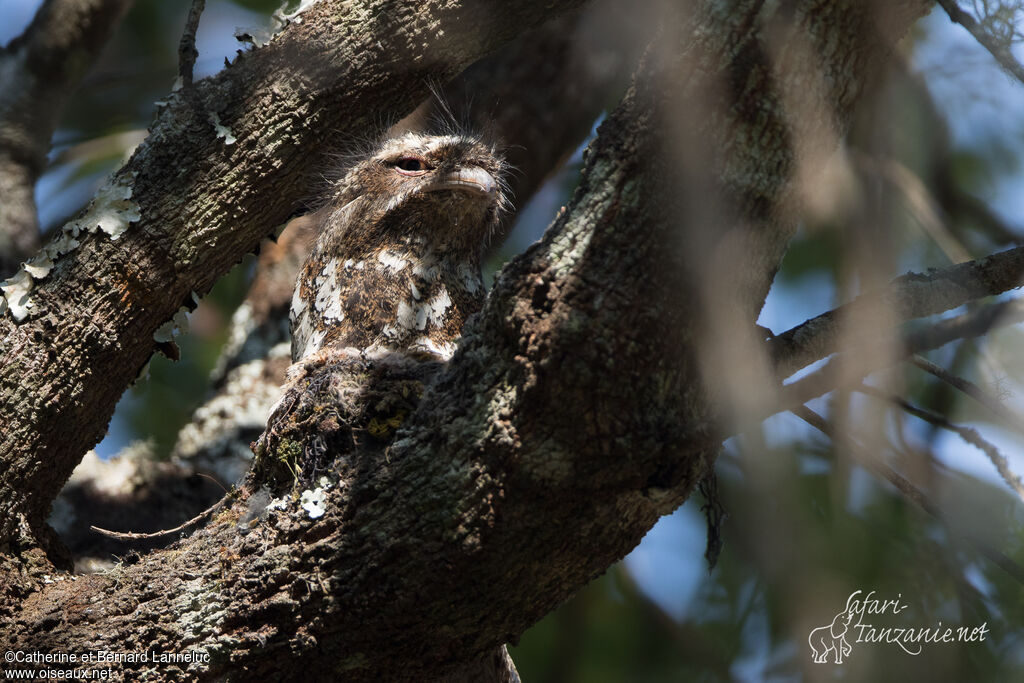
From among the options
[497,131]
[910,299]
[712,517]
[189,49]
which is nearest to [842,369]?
[910,299]

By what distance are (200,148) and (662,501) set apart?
168 centimetres

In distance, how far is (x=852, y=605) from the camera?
2721 millimetres

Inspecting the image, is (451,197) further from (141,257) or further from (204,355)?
(204,355)

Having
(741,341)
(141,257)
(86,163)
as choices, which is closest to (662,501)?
(741,341)

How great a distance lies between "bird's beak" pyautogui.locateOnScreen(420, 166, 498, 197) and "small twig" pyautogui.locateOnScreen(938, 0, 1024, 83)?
6.18ft

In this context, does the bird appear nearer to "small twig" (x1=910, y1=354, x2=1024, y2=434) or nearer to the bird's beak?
the bird's beak

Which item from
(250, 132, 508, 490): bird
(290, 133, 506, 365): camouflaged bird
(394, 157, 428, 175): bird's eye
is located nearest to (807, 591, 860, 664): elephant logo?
(250, 132, 508, 490): bird

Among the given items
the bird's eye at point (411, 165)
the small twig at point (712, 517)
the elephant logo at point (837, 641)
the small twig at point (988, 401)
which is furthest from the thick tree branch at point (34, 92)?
the small twig at point (988, 401)

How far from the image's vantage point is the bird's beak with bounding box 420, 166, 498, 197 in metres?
3.35

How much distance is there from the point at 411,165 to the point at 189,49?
98 cm

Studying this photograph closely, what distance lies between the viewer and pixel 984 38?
1.71m

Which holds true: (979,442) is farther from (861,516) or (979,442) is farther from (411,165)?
(411,165)

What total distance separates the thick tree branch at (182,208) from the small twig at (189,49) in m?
0.10

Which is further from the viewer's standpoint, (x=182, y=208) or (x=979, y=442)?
(x=182, y=208)
